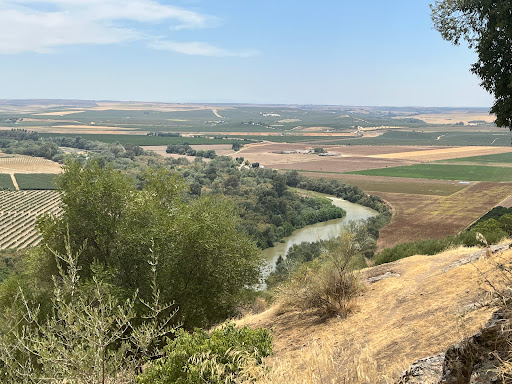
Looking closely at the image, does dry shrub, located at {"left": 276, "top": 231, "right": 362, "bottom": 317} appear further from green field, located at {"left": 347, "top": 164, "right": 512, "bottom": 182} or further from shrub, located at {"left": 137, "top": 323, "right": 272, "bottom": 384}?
green field, located at {"left": 347, "top": 164, "right": 512, "bottom": 182}

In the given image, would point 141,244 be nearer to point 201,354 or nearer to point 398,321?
point 201,354

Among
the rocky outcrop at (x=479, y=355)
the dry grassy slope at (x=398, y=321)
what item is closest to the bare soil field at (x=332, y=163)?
the dry grassy slope at (x=398, y=321)

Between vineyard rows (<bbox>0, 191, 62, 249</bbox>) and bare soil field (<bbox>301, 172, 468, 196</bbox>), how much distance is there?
205 feet

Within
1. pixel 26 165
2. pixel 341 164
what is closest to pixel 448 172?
pixel 341 164

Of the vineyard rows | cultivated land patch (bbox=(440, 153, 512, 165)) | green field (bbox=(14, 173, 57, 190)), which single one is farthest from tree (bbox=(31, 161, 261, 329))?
cultivated land patch (bbox=(440, 153, 512, 165))

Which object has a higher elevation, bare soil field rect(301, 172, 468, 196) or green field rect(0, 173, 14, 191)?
bare soil field rect(301, 172, 468, 196)

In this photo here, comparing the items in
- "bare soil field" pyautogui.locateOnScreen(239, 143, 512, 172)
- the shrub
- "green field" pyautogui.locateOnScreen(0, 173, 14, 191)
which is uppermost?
the shrub

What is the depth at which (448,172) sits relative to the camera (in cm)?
11000

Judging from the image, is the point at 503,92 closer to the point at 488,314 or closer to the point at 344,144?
the point at 488,314

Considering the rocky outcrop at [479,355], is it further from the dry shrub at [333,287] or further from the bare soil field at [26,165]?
the bare soil field at [26,165]

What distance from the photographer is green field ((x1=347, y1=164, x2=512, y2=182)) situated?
100719 millimetres

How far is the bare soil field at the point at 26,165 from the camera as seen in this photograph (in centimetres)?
11762

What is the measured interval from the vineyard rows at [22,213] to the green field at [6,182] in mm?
4470

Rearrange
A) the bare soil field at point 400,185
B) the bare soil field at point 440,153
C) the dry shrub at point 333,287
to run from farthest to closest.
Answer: the bare soil field at point 440,153 → the bare soil field at point 400,185 → the dry shrub at point 333,287
